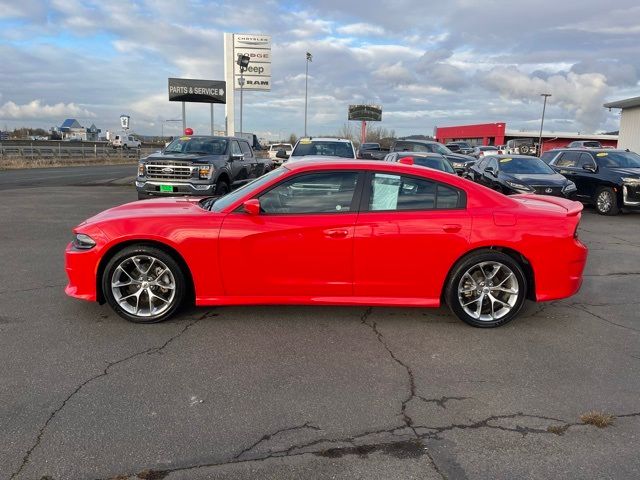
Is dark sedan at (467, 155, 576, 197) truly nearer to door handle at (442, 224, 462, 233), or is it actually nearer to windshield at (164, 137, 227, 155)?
Answer: windshield at (164, 137, 227, 155)

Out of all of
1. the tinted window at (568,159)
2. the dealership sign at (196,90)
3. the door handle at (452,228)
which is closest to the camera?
the door handle at (452,228)

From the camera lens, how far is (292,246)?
14.4 ft

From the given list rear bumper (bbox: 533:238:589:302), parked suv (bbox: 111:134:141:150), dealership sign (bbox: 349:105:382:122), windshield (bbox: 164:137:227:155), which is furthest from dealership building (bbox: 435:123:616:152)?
rear bumper (bbox: 533:238:589:302)

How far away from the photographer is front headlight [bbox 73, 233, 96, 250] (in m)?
4.47

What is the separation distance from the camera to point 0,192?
15812 mm

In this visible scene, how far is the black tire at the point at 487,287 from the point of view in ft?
14.8

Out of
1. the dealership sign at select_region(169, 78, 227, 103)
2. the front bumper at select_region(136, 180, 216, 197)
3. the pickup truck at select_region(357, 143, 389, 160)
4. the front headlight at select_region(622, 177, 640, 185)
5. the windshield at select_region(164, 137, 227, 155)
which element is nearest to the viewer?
the front bumper at select_region(136, 180, 216, 197)

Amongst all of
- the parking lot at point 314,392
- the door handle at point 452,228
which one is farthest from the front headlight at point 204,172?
the door handle at point 452,228

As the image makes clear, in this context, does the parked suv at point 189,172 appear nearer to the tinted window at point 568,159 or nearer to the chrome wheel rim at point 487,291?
the chrome wheel rim at point 487,291

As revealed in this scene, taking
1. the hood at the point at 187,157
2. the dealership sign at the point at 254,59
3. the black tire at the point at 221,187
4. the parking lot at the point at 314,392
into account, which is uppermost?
the dealership sign at the point at 254,59

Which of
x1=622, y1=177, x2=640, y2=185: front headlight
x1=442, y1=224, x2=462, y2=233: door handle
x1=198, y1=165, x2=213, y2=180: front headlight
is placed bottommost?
x1=442, y1=224, x2=462, y2=233: door handle

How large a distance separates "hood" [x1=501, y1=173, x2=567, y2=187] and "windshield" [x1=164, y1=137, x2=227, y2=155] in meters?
7.32

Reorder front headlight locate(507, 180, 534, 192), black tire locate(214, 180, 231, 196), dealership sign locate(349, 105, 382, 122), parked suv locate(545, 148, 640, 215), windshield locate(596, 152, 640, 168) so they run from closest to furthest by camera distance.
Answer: front headlight locate(507, 180, 534, 192) < black tire locate(214, 180, 231, 196) < parked suv locate(545, 148, 640, 215) < windshield locate(596, 152, 640, 168) < dealership sign locate(349, 105, 382, 122)

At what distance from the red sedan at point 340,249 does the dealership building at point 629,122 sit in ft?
107
